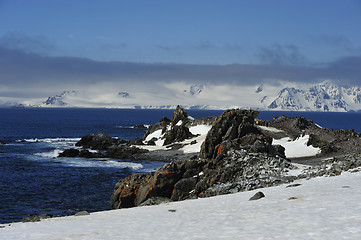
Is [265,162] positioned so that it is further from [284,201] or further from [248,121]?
[248,121]

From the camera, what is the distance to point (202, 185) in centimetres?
3466

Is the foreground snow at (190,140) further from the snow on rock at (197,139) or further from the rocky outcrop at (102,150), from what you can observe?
the rocky outcrop at (102,150)

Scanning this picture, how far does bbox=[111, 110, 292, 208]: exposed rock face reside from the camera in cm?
3294

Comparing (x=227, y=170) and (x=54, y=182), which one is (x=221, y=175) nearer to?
(x=227, y=170)

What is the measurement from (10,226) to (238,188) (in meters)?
17.7

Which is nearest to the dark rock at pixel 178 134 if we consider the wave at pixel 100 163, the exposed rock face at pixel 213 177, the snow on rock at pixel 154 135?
the snow on rock at pixel 154 135

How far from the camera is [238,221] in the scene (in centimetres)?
1733

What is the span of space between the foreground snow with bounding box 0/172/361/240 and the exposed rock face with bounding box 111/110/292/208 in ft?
26.8

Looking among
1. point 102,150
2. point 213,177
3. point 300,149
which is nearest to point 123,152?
point 102,150

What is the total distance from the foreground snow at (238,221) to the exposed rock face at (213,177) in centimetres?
816

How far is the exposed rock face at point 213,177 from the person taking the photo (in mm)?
32938

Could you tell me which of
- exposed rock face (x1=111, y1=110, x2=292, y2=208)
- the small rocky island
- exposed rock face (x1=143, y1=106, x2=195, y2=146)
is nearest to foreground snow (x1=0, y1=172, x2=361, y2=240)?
the small rocky island

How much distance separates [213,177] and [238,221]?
18.2 metres

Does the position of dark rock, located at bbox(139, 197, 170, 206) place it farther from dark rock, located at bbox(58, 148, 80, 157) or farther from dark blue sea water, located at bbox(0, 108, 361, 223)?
dark rock, located at bbox(58, 148, 80, 157)
